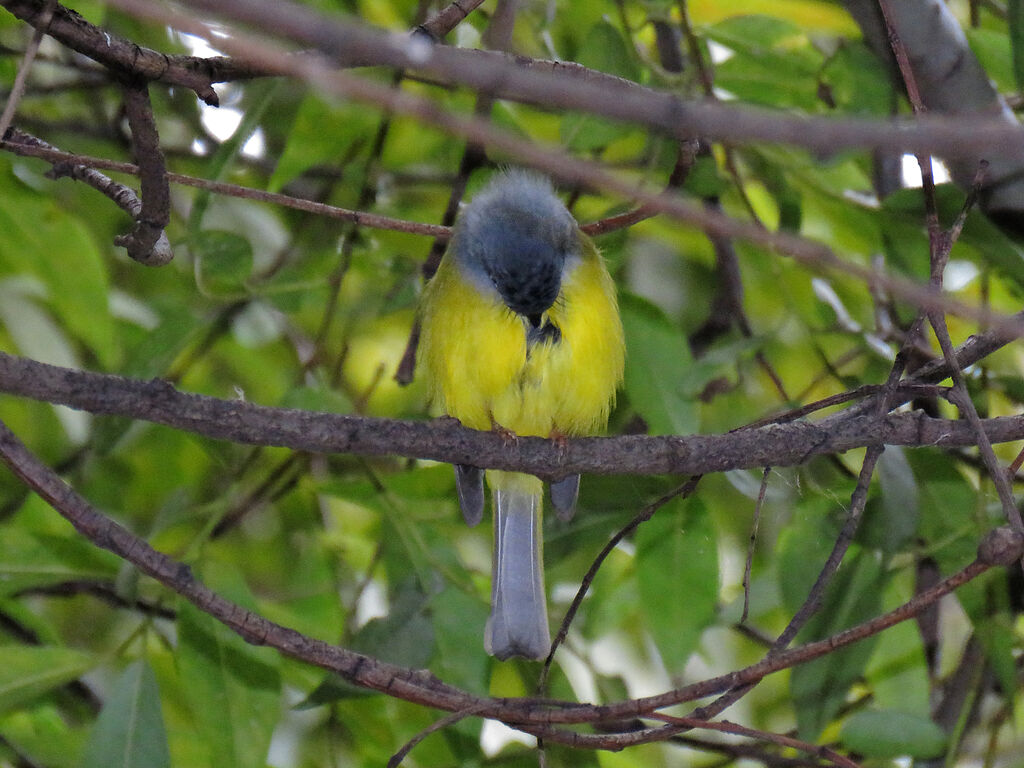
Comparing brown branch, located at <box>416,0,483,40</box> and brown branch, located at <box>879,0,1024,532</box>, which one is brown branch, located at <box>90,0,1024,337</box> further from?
brown branch, located at <box>416,0,483,40</box>

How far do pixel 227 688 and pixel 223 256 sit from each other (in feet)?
3.71

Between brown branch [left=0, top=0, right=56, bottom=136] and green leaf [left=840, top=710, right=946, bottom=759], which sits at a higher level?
brown branch [left=0, top=0, right=56, bottom=136]

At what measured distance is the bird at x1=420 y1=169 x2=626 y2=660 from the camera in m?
3.04

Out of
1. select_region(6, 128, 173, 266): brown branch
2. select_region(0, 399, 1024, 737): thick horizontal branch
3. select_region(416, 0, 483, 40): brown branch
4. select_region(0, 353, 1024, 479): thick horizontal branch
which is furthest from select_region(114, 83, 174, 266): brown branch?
select_region(416, 0, 483, 40): brown branch

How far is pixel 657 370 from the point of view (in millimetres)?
3139

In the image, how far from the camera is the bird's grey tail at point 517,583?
2.84 meters

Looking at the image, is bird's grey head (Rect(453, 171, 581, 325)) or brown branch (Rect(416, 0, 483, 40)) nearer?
brown branch (Rect(416, 0, 483, 40))

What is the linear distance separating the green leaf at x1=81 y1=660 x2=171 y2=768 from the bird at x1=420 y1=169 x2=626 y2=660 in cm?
86

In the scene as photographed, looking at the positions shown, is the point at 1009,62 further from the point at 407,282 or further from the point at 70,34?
the point at 70,34


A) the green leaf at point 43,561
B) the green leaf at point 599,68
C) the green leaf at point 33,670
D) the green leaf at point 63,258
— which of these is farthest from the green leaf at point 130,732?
the green leaf at point 599,68

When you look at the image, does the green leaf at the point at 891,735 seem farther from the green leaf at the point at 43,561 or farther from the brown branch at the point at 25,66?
the brown branch at the point at 25,66

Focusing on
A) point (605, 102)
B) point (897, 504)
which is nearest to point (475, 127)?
point (605, 102)

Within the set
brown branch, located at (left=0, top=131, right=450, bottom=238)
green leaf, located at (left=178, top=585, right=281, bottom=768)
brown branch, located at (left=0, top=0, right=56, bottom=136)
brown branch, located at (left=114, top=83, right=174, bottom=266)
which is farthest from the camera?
green leaf, located at (left=178, top=585, right=281, bottom=768)

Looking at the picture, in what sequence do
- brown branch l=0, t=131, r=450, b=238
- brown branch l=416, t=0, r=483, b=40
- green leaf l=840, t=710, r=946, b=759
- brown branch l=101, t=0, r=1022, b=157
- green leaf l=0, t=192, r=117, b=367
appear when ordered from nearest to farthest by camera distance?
brown branch l=101, t=0, r=1022, b=157, brown branch l=0, t=131, r=450, b=238, brown branch l=416, t=0, r=483, b=40, green leaf l=840, t=710, r=946, b=759, green leaf l=0, t=192, r=117, b=367
